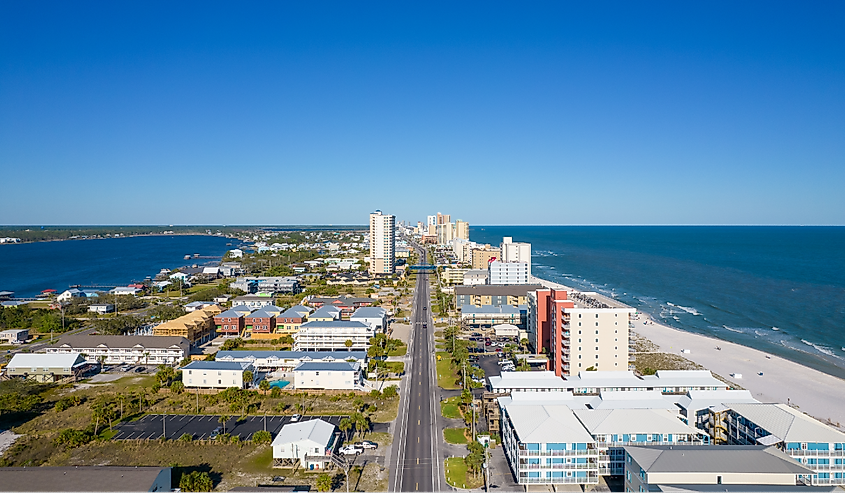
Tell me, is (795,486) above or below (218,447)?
above

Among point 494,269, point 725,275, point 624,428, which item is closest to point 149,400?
point 624,428

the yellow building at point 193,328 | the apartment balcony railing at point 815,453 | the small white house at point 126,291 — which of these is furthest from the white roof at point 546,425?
the small white house at point 126,291

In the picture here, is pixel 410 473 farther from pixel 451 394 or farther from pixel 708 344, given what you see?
pixel 708 344

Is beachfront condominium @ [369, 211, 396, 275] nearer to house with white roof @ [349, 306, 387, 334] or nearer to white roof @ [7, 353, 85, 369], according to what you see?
house with white roof @ [349, 306, 387, 334]

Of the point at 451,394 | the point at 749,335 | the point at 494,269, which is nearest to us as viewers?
the point at 451,394

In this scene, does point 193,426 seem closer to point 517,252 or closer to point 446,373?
point 446,373

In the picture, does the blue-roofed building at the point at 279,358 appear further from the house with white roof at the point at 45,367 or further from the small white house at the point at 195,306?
the small white house at the point at 195,306
